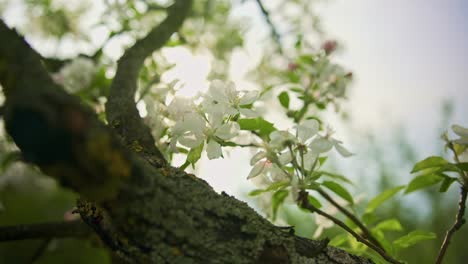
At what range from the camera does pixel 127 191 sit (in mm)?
531

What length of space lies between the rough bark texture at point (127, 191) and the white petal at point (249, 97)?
0.23 meters

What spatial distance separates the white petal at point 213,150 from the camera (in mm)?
868

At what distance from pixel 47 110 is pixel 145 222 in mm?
213

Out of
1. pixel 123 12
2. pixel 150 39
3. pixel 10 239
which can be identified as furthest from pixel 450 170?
pixel 123 12

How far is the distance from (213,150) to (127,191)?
36 cm

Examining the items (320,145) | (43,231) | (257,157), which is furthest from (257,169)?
(43,231)

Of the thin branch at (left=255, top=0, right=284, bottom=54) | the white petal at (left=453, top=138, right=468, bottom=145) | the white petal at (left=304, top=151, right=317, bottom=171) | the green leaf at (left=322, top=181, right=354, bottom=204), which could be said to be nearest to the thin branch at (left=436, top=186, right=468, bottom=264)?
the white petal at (left=453, top=138, right=468, bottom=145)

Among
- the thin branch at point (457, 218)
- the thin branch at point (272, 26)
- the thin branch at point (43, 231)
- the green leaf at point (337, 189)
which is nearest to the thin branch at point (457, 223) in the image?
the thin branch at point (457, 218)

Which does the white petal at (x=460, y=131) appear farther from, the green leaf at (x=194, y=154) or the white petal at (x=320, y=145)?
the green leaf at (x=194, y=154)

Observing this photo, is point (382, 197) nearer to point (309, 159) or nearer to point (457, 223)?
point (457, 223)

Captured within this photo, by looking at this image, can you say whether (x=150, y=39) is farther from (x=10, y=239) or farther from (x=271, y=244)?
(x=271, y=244)

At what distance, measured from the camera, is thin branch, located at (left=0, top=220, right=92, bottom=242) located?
1.10 meters

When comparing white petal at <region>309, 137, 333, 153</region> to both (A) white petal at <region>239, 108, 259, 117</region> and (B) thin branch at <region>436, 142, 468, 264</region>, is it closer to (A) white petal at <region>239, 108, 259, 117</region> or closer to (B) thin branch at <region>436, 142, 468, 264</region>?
(A) white petal at <region>239, 108, 259, 117</region>

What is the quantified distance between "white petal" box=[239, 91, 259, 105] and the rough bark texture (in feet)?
0.76
